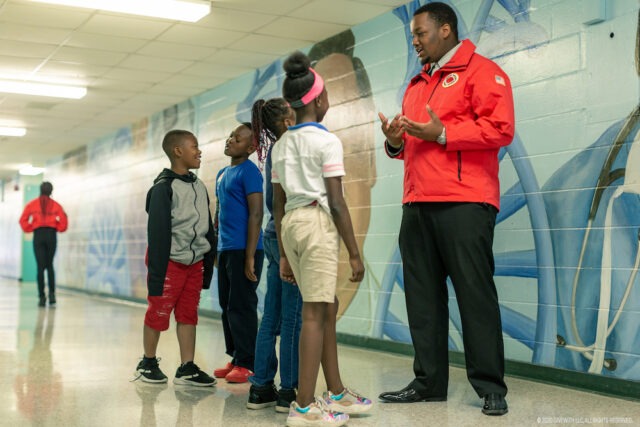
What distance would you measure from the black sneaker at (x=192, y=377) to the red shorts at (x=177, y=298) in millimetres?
233

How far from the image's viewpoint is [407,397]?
11.4 feet

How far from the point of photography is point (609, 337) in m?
3.72

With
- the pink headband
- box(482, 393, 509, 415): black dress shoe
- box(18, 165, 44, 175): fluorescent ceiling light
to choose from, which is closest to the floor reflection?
the pink headband

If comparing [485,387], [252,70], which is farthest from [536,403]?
[252,70]

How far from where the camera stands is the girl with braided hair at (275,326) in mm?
3219

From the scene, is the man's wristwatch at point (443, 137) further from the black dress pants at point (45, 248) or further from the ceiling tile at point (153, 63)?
the black dress pants at point (45, 248)

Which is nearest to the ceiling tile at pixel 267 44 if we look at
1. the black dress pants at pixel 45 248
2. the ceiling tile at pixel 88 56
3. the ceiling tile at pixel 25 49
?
the ceiling tile at pixel 88 56

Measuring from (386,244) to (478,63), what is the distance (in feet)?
7.54

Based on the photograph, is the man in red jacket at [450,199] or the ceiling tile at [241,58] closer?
the man in red jacket at [450,199]

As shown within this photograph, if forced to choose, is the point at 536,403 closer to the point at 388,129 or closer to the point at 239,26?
the point at 388,129

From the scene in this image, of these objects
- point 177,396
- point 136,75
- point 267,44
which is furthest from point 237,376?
point 136,75

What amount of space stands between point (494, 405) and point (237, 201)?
65.9 inches

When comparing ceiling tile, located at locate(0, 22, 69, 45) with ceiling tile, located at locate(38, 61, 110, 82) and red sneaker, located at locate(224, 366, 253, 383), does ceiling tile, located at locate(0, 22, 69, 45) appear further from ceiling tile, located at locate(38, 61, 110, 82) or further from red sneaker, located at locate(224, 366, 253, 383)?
red sneaker, located at locate(224, 366, 253, 383)

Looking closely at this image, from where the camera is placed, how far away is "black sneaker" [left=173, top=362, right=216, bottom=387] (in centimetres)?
386
